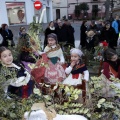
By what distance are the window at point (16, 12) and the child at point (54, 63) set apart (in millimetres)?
10023

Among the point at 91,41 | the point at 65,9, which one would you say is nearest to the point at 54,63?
the point at 91,41

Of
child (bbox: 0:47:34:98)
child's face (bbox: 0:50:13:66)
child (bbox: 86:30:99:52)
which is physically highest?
child's face (bbox: 0:50:13:66)

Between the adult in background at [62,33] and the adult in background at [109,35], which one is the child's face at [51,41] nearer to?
the adult in background at [109,35]

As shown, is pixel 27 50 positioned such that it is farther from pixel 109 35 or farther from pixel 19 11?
pixel 19 11

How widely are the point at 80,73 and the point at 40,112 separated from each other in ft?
4.91

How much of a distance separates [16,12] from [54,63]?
37.2 feet

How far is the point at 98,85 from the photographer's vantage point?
153 centimetres

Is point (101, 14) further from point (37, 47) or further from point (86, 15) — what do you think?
point (37, 47)

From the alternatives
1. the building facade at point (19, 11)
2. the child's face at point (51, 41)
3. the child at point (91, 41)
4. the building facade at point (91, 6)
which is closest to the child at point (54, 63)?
the child's face at point (51, 41)

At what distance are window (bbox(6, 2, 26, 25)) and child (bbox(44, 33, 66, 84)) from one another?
32.9 feet

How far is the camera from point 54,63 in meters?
3.11

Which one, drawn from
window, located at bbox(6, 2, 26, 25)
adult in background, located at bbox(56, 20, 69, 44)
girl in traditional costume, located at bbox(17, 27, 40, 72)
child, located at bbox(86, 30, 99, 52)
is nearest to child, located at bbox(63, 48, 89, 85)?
girl in traditional costume, located at bbox(17, 27, 40, 72)

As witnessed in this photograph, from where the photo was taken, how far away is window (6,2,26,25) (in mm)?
12734

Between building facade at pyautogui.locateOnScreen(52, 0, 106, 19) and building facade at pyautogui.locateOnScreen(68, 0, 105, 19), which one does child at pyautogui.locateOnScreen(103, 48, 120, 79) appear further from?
building facade at pyautogui.locateOnScreen(52, 0, 106, 19)
